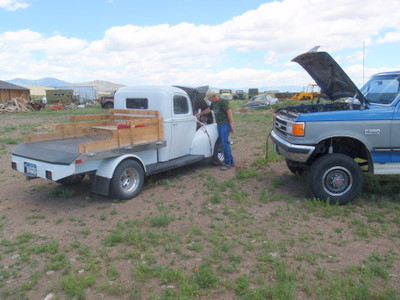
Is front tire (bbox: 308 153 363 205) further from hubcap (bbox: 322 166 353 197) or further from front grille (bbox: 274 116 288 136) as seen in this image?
front grille (bbox: 274 116 288 136)

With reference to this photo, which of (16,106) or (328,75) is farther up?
(328,75)

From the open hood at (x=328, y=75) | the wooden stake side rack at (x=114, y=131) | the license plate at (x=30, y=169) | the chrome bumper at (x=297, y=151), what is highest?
the open hood at (x=328, y=75)

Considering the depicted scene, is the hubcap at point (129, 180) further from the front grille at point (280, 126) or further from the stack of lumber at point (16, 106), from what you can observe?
the stack of lumber at point (16, 106)

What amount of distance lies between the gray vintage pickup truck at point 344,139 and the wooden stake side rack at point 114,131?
246cm

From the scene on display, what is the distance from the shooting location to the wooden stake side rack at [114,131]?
5917 mm

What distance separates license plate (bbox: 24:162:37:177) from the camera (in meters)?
5.80

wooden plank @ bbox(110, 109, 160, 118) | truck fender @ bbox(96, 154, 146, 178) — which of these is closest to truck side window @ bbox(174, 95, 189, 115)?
wooden plank @ bbox(110, 109, 160, 118)

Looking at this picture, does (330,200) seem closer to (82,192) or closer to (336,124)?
(336,124)

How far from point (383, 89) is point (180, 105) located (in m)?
3.90

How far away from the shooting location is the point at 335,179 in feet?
18.8

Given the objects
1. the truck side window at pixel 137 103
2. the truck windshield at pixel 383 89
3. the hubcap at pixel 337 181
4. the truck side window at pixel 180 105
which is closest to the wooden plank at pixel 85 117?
the truck side window at pixel 137 103

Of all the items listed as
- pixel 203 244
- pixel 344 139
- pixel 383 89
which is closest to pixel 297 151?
pixel 344 139

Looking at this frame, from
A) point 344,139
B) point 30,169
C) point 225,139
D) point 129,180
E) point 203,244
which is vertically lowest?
point 203,244

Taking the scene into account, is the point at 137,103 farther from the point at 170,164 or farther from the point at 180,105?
the point at 170,164
